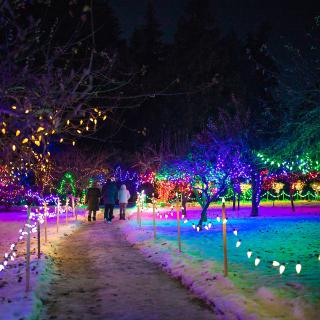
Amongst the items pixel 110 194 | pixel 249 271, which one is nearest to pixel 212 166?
pixel 110 194

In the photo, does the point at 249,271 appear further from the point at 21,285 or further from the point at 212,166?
the point at 212,166

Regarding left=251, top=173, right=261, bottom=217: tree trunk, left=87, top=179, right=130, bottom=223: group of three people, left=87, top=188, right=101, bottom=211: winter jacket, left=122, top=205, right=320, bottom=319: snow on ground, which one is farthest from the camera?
left=251, top=173, right=261, bottom=217: tree trunk

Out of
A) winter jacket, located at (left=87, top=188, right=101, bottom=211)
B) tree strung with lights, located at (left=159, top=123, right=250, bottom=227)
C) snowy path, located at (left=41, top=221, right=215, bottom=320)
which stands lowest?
snowy path, located at (left=41, top=221, right=215, bottom=320)

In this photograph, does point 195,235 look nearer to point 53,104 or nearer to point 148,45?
point 53,104

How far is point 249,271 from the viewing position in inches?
352

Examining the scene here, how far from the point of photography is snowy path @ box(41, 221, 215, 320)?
6.82 metres

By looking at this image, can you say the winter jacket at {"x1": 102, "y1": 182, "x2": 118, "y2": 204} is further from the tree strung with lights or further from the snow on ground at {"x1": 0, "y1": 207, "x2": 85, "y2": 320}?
the snow on ground at {"x1": 0, "y1": 207, "x2": 85, "y2": 320}

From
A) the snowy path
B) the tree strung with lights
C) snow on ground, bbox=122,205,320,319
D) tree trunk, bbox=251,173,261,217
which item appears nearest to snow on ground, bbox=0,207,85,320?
the snowy path

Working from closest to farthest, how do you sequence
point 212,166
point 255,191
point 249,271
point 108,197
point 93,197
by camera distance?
1. point 249,271
2. point 212,166
3. point 108,197
4. point 93,197
5. point 255,191

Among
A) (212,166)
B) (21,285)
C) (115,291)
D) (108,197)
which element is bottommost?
(115,291)

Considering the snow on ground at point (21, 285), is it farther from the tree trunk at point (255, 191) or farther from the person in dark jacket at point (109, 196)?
the tree trunk at point (255, 191)

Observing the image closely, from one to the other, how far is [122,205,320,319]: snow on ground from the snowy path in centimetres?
36

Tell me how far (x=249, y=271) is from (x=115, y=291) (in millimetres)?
2478

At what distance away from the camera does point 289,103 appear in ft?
44.0
